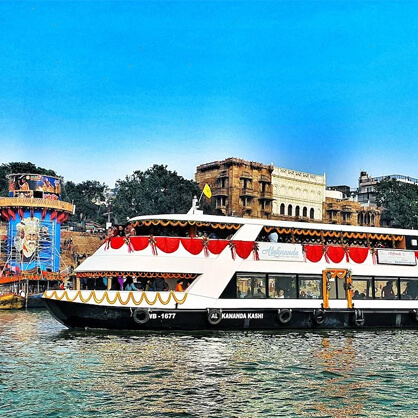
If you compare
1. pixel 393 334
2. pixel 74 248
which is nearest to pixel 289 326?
pixel 393 334

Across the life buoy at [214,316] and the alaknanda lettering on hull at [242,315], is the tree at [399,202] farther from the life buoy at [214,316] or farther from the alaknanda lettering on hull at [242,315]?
the life buoy at [214,316]

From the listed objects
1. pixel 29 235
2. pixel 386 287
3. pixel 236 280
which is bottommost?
pixel 386 287

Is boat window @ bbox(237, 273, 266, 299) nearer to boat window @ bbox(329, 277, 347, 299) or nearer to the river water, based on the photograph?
the river water

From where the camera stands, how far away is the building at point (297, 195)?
2960 inches

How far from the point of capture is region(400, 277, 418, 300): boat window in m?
23.4

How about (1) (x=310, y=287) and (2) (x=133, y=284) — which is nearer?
(2) (x=133, y=284)

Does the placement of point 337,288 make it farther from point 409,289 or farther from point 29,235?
point 29,235

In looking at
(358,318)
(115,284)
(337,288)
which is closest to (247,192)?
(337,288)

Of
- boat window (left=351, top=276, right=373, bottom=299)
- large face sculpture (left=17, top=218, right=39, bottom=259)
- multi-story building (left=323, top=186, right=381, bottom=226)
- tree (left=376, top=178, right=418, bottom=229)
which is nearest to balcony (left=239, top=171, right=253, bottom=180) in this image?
multi-story building (left=323, top=186, right=381, bottom=226)

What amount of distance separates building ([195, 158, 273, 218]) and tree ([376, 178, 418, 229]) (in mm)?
19176

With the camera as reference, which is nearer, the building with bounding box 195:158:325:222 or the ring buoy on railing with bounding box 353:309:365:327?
the ring buoy on railing with bounding box 353:309:365:327

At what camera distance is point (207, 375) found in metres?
13.5

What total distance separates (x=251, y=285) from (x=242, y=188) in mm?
51978

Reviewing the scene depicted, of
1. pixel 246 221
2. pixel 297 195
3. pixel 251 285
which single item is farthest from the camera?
pixel 297 195
